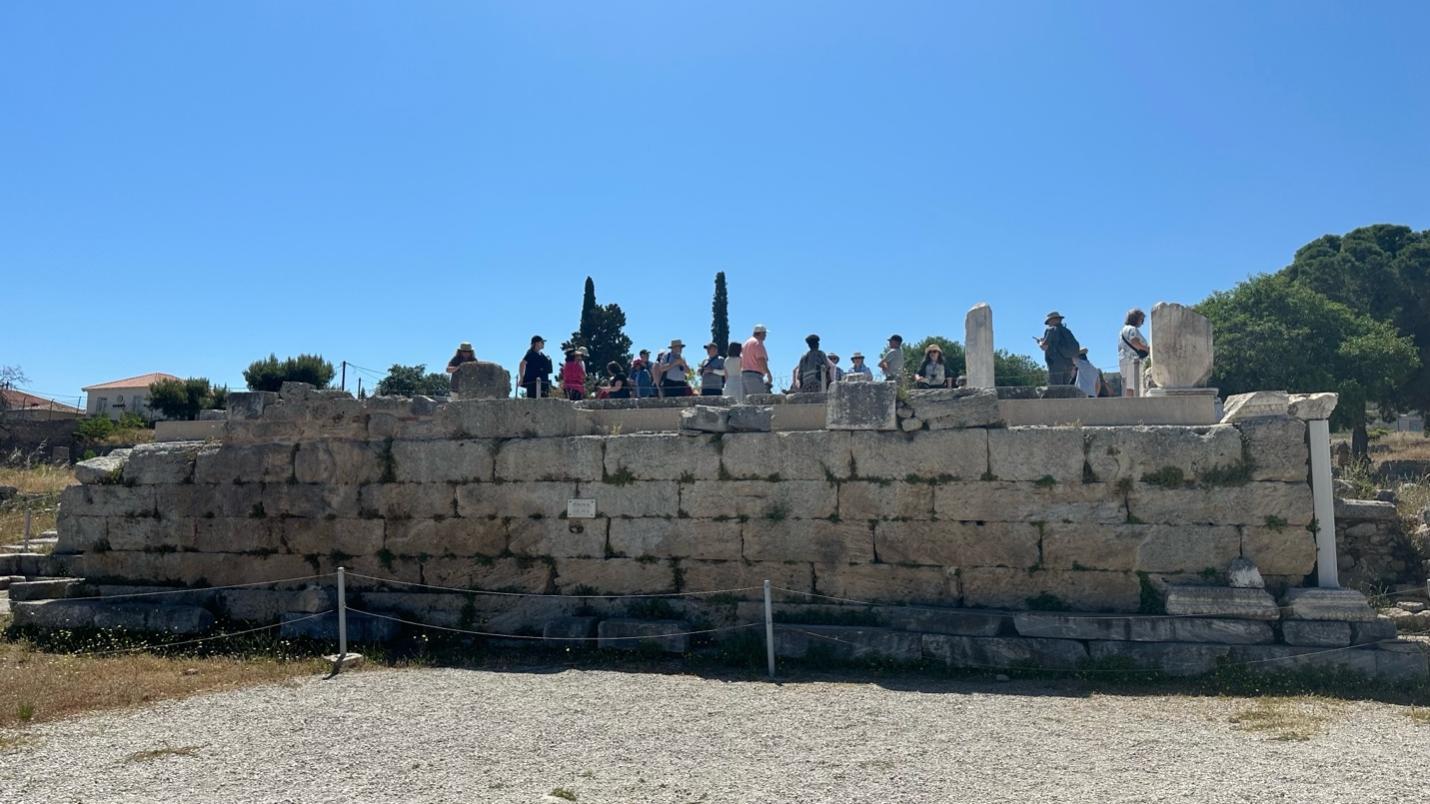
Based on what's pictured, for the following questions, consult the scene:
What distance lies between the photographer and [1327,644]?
811 centimetres

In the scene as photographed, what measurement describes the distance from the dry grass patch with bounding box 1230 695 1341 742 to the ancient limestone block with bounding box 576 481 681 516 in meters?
5.37

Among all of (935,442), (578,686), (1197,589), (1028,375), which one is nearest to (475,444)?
(578,686)

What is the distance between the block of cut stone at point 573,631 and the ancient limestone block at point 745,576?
3.43 feet

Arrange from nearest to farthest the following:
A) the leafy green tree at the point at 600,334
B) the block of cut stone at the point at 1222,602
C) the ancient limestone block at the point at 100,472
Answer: the block of cut stone at the point at 1222,602, the ancient limestone block at the point at 100,472, the leafy green tree at the point at 600,334

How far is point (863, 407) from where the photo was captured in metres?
9.52

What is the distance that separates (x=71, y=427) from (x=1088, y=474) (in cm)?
3400

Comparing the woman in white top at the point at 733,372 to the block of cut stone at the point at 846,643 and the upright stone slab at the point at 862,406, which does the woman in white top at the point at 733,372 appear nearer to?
the upright stone slab at the point at 862,406

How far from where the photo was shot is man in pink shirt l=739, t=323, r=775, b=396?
44.3 ft

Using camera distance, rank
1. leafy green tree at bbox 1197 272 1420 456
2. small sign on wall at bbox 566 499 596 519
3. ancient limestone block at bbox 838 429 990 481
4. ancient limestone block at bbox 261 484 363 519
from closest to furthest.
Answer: ancient limestone block at bbox 838 429 990 481, small sign on wall at bbox 566 499 596 519, ancient limestone block at bbox 261 484 363 519, leafy green tree at bbox 1197 272 1420 456

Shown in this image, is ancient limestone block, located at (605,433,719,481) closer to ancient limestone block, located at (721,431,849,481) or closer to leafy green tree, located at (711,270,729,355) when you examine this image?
ancient limestone block, located at (721,431,849,481)

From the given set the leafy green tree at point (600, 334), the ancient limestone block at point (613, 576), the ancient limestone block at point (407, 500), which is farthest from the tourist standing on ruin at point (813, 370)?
the leafy green tree at point (600, 334)

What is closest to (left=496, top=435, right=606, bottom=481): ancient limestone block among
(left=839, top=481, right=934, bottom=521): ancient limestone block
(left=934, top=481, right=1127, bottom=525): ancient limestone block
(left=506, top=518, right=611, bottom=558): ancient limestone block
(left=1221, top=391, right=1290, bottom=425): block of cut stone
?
(left=506, top=518, right=611, bottom=558): ancient limestone block

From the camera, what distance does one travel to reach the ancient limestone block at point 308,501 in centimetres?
1098

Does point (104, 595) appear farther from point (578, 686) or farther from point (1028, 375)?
point (1028, 375)
